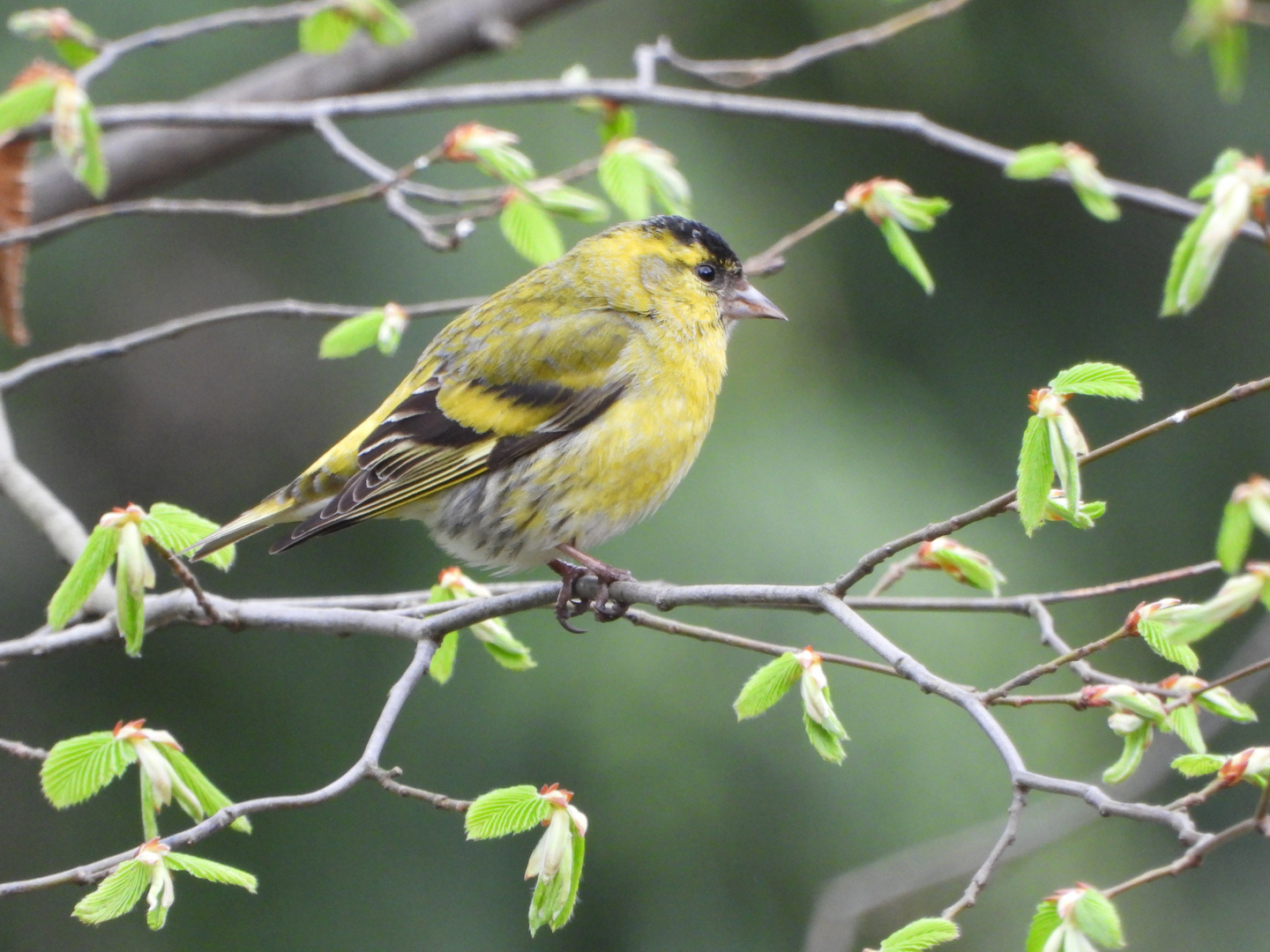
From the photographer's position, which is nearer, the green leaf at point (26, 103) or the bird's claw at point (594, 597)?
the green leaf at point (26, 103)

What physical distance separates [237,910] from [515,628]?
1632 mm

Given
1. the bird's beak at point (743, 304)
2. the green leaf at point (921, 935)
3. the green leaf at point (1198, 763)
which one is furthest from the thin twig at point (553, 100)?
the green leaf at point (921, 935)

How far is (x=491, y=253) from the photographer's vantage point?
488 centimetres

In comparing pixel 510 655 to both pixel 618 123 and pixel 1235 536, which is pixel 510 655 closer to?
pixel 618 123

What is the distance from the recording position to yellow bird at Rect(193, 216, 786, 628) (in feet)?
10.5

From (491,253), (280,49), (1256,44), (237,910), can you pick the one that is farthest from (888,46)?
(237,910)

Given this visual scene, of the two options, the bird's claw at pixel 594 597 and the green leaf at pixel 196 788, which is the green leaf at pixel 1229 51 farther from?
the green leaf at pixel 196 788

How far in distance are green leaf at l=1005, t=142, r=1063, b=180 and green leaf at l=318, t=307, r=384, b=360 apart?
1352 mm

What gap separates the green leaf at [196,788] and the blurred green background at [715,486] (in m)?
2.48

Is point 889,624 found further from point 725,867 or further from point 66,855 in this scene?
point 66,855

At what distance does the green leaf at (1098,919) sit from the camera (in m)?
1.56

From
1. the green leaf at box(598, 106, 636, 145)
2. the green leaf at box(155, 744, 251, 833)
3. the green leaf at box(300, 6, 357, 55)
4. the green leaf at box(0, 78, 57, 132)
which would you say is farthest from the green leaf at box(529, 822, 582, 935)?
the green leaf at box(300, 6, 357, 55)

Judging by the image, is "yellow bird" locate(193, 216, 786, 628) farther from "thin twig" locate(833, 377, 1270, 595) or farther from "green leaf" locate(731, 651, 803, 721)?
"thin twig" locate(833, 377, 1270, 595)

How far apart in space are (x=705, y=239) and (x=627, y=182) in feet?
2.45
